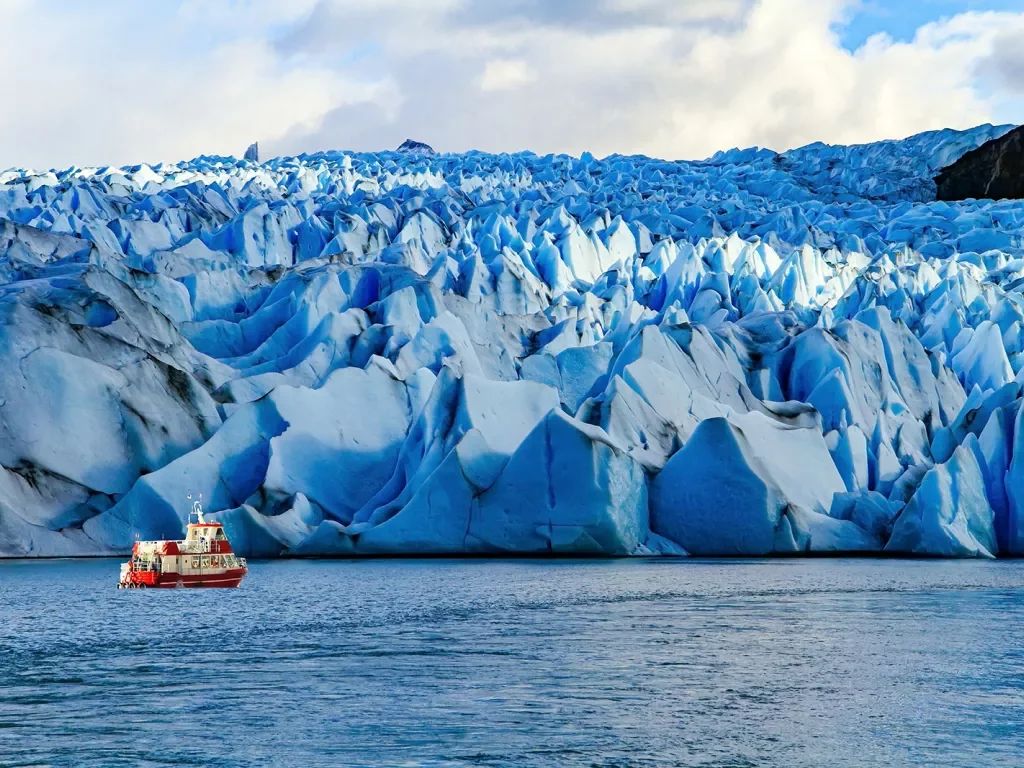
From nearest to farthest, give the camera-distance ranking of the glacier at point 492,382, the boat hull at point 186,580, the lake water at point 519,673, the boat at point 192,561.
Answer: the lake water at point 519,673
the boat hull at point 186,580
the boat at point 192,561
the glacier at point 492,382

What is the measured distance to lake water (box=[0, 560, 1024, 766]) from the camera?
9859 mm

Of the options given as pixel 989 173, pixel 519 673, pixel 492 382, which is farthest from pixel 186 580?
pixel 989 173

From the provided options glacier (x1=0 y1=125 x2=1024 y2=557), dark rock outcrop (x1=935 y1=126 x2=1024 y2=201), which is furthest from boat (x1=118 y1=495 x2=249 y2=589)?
dark rock outcrop (x1=935 y1=126 x2=1024 y2=201)

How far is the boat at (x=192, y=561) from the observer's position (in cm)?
2431

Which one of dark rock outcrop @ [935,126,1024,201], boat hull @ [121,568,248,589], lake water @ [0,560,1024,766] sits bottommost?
lake water @ [0,560,1024,766]

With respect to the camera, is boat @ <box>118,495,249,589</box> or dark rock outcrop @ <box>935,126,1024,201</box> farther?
dark rock outcrop @ <box>935,126,1024,201</box>

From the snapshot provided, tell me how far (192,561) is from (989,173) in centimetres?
5434

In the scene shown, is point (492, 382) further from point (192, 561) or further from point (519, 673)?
point (519, 673)

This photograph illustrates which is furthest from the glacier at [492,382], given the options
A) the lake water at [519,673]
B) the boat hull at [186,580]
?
the lake water at [519,673]

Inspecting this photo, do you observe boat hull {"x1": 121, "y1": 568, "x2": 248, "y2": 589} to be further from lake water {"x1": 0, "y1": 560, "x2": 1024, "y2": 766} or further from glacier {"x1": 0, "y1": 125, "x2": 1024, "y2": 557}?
glacier {"x1": 0, "y1": 125, "x2": 1024, "y2": 557}

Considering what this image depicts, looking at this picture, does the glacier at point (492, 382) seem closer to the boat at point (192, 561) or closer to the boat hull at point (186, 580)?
the boat at point (192, 561)

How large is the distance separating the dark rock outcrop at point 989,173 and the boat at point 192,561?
5141 centimetres

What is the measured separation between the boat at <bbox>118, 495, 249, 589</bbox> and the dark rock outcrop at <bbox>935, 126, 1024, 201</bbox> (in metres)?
51.4

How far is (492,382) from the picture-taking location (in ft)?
97.1
